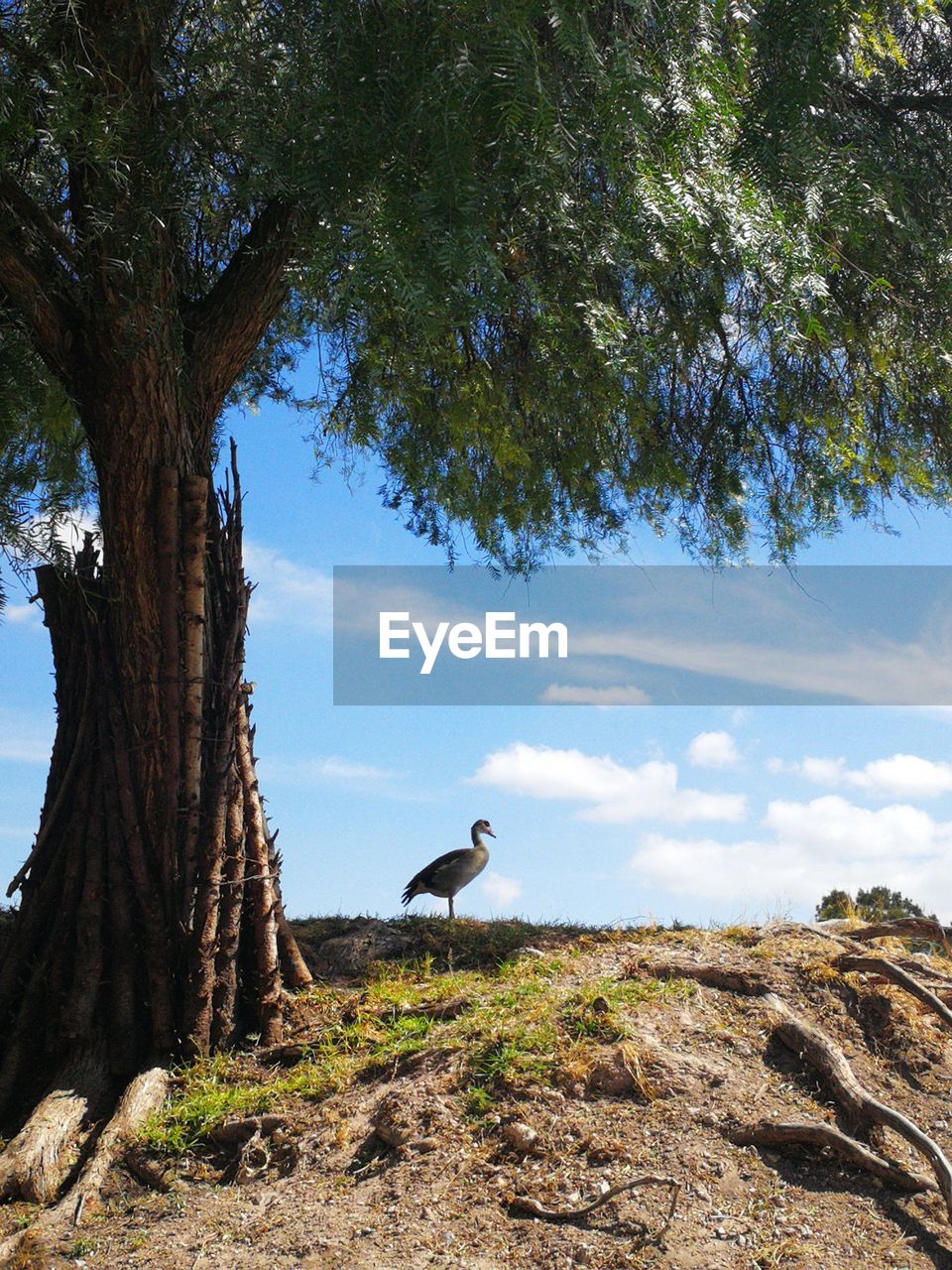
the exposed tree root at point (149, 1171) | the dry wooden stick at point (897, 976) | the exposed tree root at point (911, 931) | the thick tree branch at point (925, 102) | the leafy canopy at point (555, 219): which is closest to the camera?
the leafy canopy at point (555, 219)

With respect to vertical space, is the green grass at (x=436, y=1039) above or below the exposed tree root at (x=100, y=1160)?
above

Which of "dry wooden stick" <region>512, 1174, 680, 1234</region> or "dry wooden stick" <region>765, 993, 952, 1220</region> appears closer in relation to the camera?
"dry wooden stick" <region>512, 1174, 680, 1234</region>

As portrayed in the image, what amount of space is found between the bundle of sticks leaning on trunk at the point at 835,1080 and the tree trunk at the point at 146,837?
Result: 2437 millimetres

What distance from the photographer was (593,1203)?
4.68m

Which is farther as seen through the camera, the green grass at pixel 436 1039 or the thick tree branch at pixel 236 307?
the thick tree branch at pixel 236 307

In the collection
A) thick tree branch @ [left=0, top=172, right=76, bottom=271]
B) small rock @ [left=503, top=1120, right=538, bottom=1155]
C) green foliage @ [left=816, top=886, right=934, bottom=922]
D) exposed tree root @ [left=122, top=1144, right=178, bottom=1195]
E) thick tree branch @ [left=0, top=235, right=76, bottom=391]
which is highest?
thick tree branch @ [left=0, top=172, right=76, bottom=271]

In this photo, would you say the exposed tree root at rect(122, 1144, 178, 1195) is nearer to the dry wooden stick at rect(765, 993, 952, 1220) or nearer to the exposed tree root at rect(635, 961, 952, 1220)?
the exposed tree root at rect(635, 961, 952, 1220)

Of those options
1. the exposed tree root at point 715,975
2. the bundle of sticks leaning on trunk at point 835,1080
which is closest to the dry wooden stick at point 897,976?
the bundle of sticks leaning on trunk at point 835,1080

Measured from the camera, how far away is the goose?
8086 millimetres

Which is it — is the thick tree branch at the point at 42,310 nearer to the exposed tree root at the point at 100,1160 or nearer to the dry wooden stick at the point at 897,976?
the exposed tree root at the point at 100,1160

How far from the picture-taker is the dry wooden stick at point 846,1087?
502cm

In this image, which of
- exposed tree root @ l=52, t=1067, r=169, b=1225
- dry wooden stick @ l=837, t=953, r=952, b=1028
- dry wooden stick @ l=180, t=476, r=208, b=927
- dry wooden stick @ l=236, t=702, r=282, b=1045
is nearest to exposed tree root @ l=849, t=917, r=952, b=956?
dry wooden stick @ l=837, t=953, r=952, b=1028

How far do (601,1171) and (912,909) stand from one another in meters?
6.53

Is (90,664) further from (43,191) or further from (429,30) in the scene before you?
(429,30)
